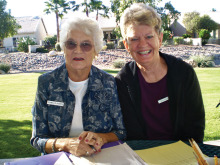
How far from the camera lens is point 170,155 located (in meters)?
1.46

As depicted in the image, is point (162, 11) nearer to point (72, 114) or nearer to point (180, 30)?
point (180, 30)

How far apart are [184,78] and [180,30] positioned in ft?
144

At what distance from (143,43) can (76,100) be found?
78 centimetres

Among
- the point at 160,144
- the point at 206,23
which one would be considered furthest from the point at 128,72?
the point at 206,23

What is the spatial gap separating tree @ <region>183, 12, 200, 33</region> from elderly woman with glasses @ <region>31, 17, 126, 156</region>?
39.7m

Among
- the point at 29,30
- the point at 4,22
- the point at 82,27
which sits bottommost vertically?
the point at 82,27

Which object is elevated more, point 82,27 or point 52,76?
point 82,27

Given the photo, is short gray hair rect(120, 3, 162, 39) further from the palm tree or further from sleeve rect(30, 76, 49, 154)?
the palm tree

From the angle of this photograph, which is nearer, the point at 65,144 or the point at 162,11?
the point at 65,144

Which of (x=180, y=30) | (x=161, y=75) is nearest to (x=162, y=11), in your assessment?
(x=180, y=30)

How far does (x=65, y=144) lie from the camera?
5.66 ft

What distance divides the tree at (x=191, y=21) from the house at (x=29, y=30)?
2409 centimetres

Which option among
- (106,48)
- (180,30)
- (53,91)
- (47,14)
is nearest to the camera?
(53,91)

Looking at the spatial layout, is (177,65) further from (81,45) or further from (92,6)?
(92,6)
